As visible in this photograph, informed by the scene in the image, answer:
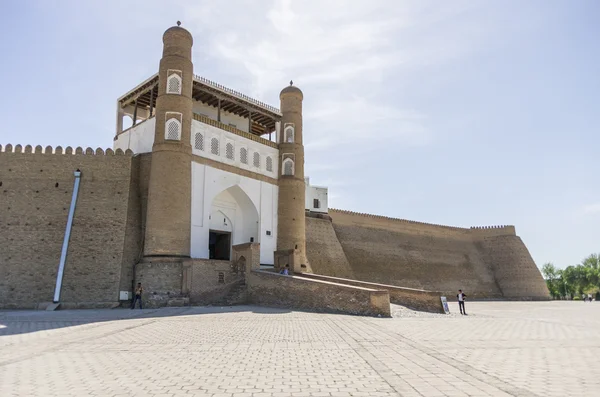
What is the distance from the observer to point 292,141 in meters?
20.6

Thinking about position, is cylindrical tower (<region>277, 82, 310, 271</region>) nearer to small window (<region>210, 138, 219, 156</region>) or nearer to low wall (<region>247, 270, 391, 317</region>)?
small window (<region>210, 138, 219, 156</region>)

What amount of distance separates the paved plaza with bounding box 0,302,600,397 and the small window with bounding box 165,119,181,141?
8.00 metres

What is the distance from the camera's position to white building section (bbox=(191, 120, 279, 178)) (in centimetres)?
1725

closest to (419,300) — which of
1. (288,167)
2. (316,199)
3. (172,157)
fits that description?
(288,167)

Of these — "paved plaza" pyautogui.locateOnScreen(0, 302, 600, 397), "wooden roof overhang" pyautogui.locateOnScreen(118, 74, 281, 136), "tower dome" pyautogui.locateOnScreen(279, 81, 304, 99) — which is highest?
"tower dome" pyautogui.locateOnScreen(279, 81, 304, 99)

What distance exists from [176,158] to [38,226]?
4.70 meters

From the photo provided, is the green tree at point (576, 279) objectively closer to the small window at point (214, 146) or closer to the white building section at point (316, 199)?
the white building section at point (316, 199)

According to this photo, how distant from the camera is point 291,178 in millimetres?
20141

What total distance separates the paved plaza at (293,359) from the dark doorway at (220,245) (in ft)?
31.5

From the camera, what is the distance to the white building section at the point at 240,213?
18.1 metres

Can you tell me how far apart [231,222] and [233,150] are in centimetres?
297

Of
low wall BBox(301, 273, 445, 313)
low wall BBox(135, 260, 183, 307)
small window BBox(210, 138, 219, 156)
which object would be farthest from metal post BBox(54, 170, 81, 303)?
low wall BBox(301, 273, 445, 313)

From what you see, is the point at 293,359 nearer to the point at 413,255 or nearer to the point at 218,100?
the point at 218,100

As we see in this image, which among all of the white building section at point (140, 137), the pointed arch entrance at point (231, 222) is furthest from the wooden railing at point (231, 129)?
the pointed arch entrance at point (231, 222)
